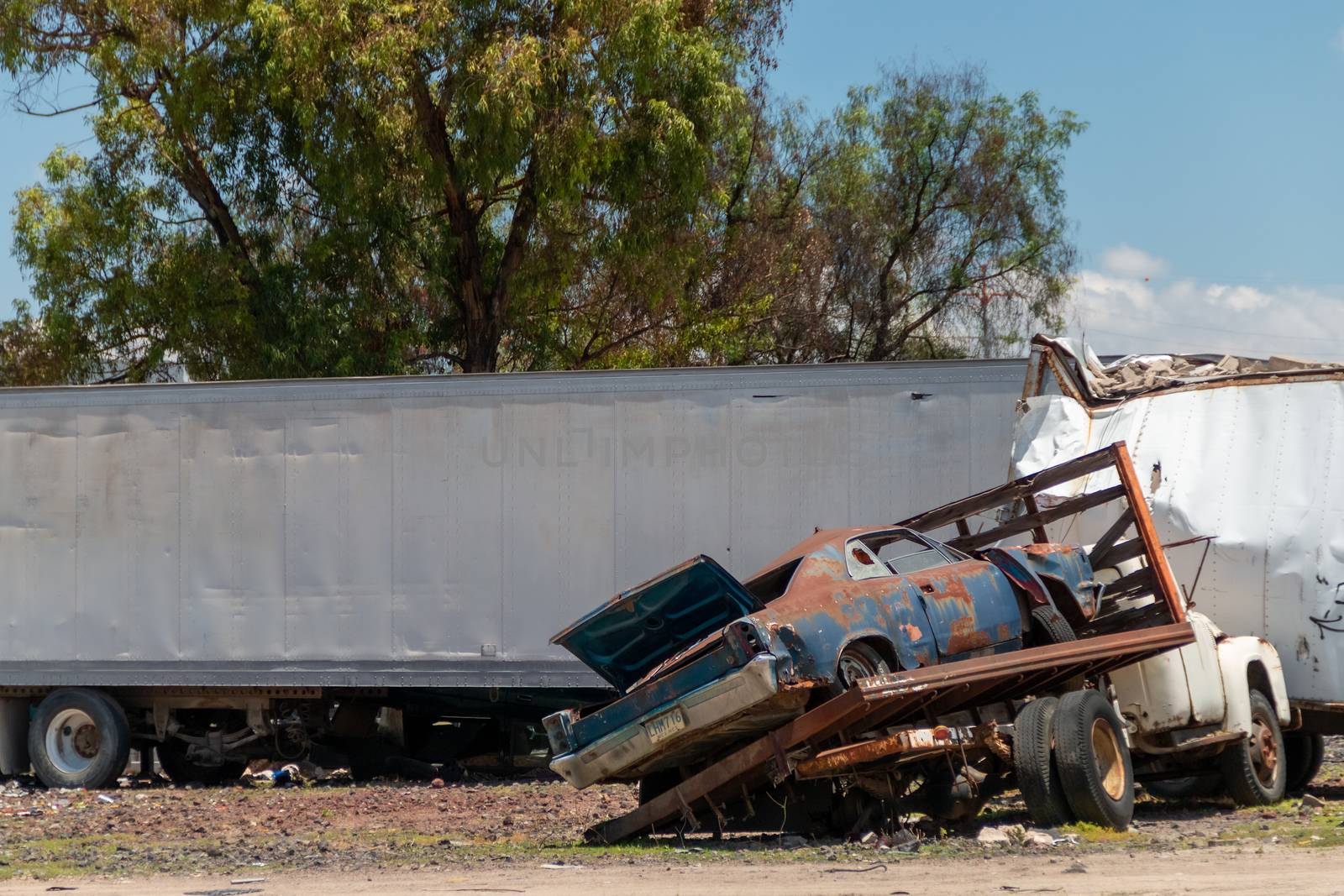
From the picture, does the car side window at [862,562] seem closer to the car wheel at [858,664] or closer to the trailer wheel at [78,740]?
the car wheel at [858,664]

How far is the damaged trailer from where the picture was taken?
35.1 feet

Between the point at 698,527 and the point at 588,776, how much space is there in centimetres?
430

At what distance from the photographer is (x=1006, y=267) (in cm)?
3491

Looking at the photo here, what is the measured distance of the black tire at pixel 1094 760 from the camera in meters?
8.51

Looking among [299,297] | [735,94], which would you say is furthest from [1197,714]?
[299,297]

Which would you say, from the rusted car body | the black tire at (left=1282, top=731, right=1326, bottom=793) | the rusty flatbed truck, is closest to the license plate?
the rusted car body

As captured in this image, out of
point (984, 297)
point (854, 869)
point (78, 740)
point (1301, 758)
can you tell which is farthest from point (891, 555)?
point (984, 297)

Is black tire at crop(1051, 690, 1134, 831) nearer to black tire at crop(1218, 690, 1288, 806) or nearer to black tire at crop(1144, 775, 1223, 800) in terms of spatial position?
black tire at crop(1218, 690, 1288, 806)

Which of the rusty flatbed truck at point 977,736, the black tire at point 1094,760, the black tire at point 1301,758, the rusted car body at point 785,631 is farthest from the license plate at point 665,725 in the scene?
the black tire at point 1301,758

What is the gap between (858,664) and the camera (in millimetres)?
8555

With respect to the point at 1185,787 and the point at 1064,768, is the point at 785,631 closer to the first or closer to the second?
the point at 1064,768

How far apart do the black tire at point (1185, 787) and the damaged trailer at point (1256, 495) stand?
0.18ft

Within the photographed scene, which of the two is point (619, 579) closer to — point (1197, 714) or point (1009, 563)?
point (1009, 563)

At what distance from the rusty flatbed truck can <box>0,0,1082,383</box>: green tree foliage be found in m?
15.1
